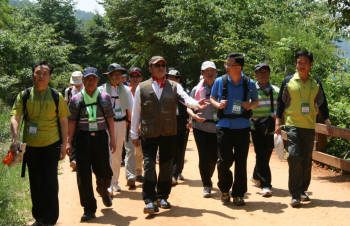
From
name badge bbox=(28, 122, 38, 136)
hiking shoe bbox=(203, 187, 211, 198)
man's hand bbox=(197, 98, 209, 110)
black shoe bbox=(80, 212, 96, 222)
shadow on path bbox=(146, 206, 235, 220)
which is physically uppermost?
man's hand bbox=(197, 98, 209, 110)

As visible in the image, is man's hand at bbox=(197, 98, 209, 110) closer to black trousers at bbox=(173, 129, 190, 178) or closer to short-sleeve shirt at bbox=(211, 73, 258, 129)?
short-sleeve shirt at bbox=(211, 73, 258, 129)

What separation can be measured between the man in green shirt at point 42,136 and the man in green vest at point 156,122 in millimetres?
1154

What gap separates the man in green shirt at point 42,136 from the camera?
542 centimetres

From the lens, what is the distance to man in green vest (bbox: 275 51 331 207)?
6.43m

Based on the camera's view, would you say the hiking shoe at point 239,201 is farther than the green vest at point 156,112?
Yes

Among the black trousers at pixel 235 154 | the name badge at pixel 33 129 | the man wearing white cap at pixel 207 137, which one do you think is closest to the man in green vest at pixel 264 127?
the man wearing white cap at pixel 207 137

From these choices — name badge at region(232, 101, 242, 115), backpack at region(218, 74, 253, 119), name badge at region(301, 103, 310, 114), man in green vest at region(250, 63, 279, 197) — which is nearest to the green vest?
backpack at region(218, 74, 253, 119)

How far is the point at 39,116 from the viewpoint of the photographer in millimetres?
5445

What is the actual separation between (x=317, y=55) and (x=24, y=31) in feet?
74.7

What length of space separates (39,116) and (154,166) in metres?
1.80

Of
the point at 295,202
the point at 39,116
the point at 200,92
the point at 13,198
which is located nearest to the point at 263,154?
the point at 295,202

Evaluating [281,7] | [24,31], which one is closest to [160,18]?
[24,31]

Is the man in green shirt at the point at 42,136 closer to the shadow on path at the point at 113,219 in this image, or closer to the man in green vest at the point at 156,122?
the shadow on path at the point at 113,219

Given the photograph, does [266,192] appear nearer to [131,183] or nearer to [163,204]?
[163,204]
